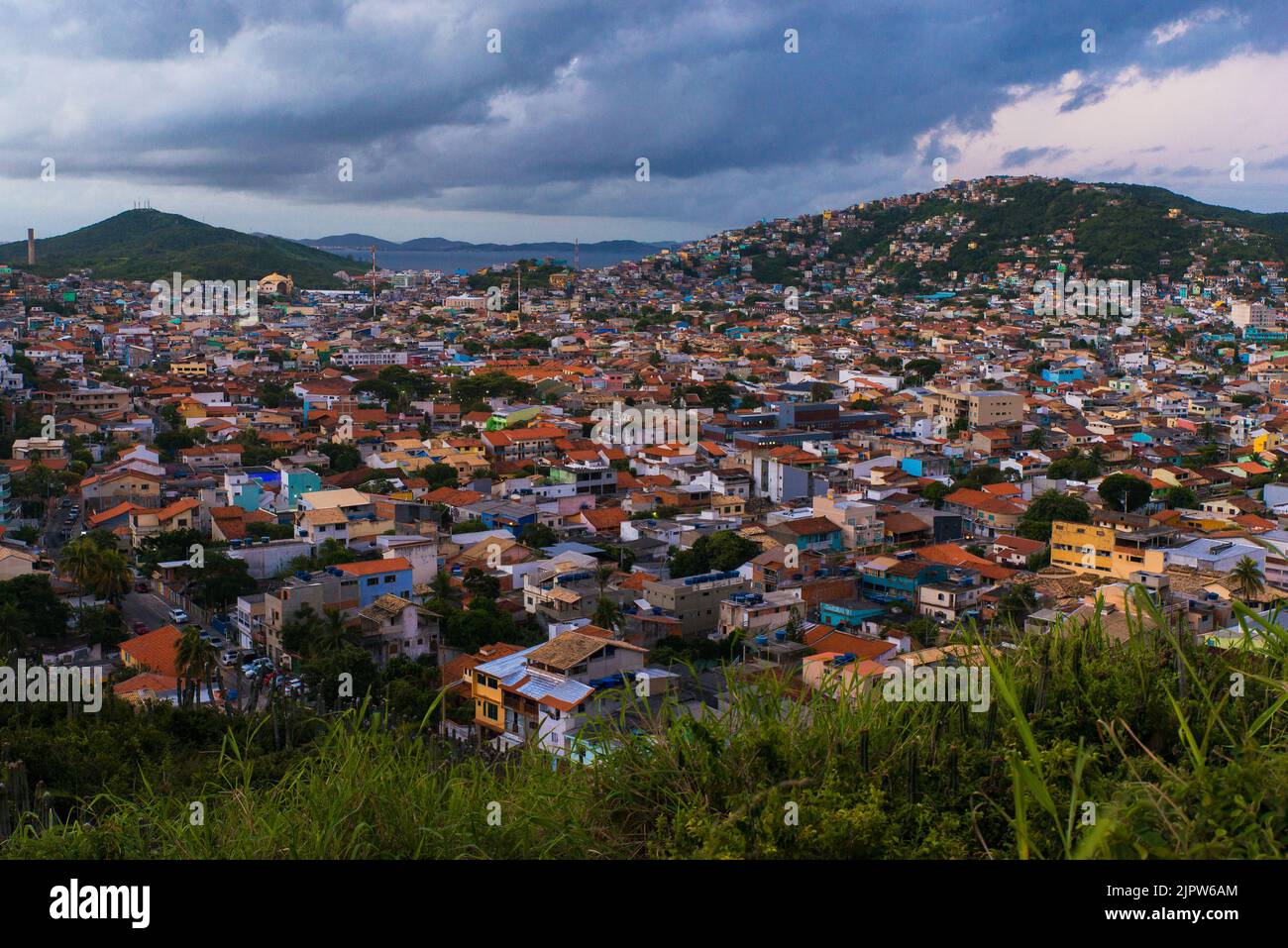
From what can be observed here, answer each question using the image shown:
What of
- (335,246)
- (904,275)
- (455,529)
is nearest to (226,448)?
(455,529)

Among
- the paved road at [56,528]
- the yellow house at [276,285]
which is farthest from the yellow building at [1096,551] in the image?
the yellow house at [276,285]

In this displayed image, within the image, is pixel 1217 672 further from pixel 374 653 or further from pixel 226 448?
pixel 226 448

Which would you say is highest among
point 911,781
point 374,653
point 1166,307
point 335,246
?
point 335,246

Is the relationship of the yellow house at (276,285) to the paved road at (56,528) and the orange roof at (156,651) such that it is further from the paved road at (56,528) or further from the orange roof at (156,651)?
the orange roof at (156,651)

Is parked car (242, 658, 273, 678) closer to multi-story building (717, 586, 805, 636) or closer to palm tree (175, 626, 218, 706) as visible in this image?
palm tree (175, 626, 218, 706)

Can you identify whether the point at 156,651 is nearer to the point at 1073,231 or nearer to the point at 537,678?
the point at 537,678

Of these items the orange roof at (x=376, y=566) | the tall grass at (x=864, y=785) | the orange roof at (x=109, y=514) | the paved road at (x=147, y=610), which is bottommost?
the paved road at (x=147, y=610)
